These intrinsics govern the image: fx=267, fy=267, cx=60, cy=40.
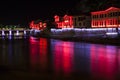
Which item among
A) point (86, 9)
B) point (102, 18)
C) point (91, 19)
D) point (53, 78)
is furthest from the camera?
point (86, 9)

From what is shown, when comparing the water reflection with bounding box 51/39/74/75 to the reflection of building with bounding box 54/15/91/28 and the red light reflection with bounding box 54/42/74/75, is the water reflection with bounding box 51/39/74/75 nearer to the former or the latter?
the red light reflection with bounding box 54/42/74/75

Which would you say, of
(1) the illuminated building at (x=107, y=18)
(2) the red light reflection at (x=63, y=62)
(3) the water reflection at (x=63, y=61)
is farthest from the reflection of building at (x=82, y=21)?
(2) the red light reflection at (x=63, y=62)

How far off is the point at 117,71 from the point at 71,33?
5764 centimetres

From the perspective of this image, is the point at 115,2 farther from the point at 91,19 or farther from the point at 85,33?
the point at 85,33

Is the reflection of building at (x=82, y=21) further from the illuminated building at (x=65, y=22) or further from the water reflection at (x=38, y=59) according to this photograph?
the water reflection at (x=38, y=59)

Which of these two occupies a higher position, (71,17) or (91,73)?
(71,17)

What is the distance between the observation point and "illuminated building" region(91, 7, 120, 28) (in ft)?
233

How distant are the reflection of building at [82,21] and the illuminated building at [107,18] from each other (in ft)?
18.5

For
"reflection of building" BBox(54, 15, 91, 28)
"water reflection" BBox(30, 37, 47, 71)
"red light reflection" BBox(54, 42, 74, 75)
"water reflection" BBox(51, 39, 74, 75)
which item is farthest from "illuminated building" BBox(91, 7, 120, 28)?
"red light reflection" BBox(54, 42, 74, 75)

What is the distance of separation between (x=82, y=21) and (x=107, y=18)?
1578cm

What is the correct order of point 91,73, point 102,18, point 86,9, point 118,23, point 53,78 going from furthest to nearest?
point 86,9 → point 102,18 → point 118,23 → point 91,73 → point 53,78

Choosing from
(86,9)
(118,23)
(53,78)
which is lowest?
(53,78)

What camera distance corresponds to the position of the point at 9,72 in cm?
2011

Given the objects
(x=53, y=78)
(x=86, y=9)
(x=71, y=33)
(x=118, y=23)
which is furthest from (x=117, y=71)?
(x=86, y=9)
